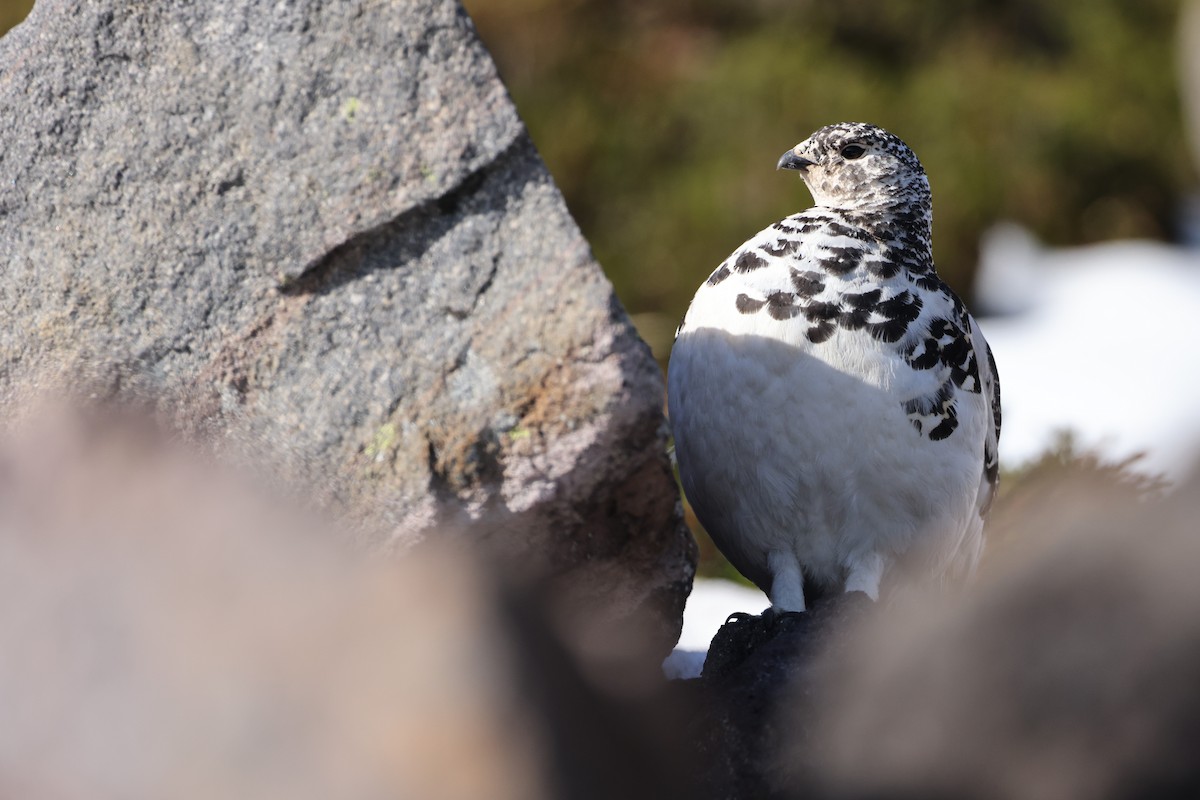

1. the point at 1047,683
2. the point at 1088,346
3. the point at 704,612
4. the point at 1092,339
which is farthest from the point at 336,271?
the point at 1092,339

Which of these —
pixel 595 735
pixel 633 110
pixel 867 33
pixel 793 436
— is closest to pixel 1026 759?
pixel 595 735

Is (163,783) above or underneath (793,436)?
above

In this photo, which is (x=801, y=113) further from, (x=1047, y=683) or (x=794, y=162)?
(x=1047, y=683)

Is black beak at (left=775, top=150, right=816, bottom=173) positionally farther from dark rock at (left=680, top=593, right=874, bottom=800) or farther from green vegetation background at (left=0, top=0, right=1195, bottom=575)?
green vegetation background at (left=0, top=0, right=1195, bottom=575)

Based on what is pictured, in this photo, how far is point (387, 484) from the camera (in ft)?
5.35

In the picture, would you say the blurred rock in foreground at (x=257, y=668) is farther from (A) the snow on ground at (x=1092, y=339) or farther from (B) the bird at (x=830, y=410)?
(A) the snow on ground at (x=1092, y=339)

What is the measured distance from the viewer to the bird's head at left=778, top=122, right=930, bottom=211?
225 cm

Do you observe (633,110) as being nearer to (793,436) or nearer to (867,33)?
(867,33)

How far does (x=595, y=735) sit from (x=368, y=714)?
221 mm

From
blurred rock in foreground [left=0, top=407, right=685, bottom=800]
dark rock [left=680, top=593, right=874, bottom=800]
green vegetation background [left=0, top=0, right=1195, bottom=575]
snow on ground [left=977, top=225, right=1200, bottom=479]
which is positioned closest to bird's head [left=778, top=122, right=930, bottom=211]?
dark rock [left=680, top=593, right=874, bottom=800]

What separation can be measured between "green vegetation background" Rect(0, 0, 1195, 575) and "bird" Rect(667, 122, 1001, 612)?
3.79m

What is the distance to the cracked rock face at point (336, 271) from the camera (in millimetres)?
1607

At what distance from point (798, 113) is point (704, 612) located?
472 centimetres

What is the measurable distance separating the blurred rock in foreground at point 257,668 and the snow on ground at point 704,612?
811mm
